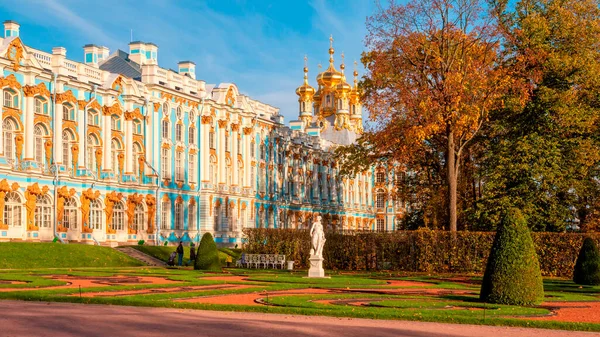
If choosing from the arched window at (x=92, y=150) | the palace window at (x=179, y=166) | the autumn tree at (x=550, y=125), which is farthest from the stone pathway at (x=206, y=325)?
the palace window at (x=179, y=166)

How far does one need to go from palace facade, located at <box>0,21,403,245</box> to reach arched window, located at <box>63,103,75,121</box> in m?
0.07

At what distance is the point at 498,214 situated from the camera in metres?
40.2

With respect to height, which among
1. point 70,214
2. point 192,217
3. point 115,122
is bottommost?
point 192,217

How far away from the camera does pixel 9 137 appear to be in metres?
45.8

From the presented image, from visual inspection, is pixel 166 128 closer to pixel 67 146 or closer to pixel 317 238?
pixel 67 146

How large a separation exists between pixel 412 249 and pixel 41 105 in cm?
2302

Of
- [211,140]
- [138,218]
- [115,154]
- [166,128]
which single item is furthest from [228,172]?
[115,154]

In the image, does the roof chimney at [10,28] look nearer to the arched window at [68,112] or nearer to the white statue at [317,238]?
the arched window at [68,112]

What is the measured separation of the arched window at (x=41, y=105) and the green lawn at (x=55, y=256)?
914 centimetres

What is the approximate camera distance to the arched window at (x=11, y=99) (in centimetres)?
4559

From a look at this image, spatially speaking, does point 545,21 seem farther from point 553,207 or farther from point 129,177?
point 129,177

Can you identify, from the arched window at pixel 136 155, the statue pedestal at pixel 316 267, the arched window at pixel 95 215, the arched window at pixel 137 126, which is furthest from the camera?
the arched window at pixel 137 126

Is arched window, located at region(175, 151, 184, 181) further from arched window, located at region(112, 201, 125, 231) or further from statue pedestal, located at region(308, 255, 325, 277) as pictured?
statue pedestal, located at region(308, 255, 325, 277)

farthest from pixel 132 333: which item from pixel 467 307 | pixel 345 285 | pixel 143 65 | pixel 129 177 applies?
pixel 143 65
